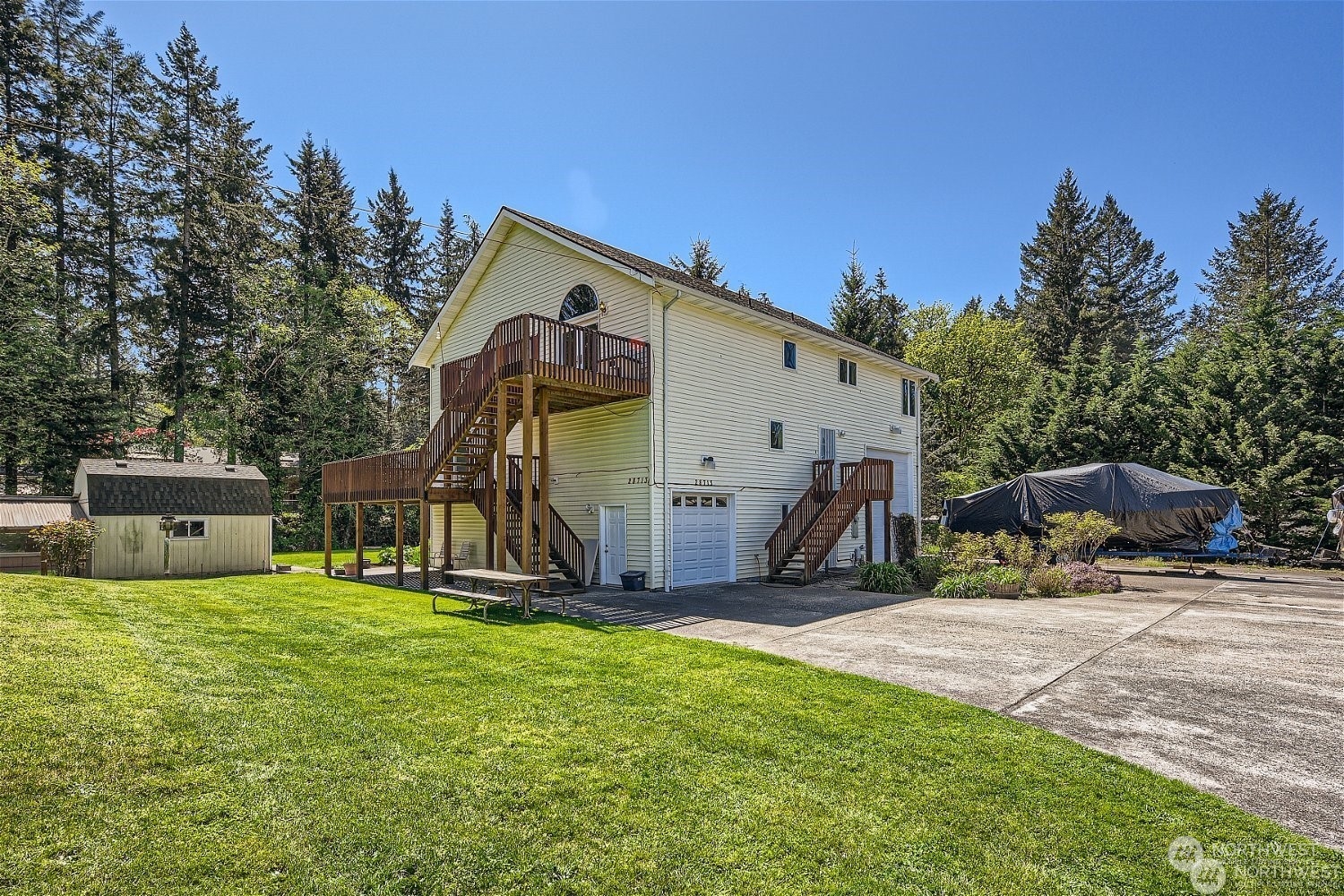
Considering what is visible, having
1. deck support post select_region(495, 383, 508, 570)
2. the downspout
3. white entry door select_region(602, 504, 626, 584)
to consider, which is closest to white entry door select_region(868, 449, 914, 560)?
the downspout

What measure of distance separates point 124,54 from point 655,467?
30.8m

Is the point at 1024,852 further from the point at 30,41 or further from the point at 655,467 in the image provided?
the point at 30,41

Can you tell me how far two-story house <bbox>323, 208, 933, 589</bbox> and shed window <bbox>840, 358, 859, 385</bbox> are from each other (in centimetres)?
64

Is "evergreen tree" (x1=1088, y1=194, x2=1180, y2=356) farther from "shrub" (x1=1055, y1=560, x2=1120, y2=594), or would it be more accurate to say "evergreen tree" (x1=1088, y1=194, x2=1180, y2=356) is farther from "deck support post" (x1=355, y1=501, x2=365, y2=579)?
"deck support post" (x1=355, y1=501, x2=365, y2=579)

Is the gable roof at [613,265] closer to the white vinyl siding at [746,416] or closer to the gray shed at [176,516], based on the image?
the white vinyl siding at [746,416]

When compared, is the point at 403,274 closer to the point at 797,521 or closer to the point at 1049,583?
the point at 797,521

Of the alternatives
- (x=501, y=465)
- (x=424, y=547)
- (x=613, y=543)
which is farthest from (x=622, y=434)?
(x=424, y=547)

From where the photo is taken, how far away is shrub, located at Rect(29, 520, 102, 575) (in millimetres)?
15219

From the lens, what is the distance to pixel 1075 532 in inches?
652

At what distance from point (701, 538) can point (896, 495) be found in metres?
9.97

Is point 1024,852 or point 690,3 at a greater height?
point 690,3

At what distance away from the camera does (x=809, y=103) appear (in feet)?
52.2

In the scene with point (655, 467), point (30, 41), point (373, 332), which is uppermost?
point (30, 41)

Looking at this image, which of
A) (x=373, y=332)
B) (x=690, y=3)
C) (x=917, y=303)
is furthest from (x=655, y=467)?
(x=917, y=303)
